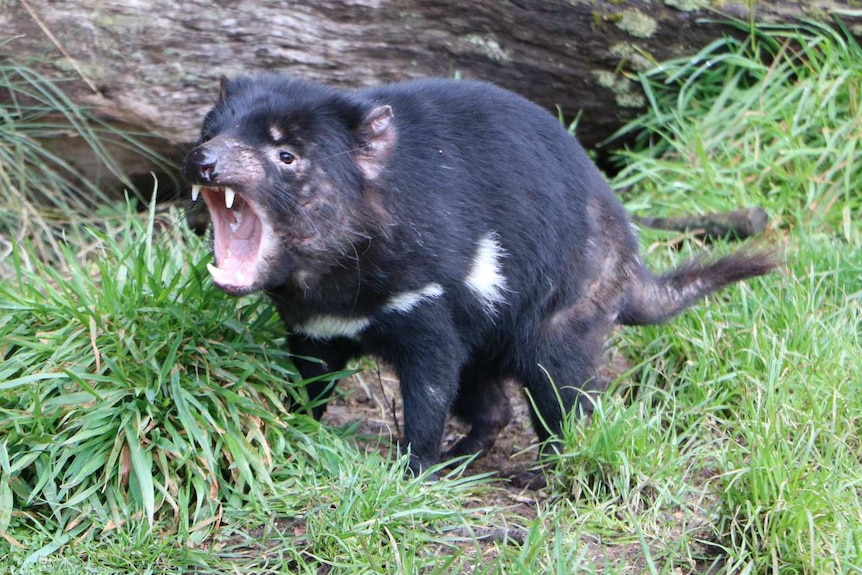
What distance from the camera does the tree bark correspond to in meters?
4.69

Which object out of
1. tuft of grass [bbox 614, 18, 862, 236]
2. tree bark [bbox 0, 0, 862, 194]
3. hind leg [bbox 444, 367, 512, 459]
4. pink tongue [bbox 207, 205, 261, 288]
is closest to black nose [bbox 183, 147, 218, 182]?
pink tongue [bbox 207, 205, 261, 288]

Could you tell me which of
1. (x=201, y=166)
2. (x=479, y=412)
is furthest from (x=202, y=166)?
(x=479, y=412)

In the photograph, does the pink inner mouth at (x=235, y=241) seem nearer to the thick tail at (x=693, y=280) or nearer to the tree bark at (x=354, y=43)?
the thick tail at (x=693, y=280)

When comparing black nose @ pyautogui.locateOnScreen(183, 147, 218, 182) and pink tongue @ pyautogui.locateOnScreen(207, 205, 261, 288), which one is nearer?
black nose @ pyautogui.locateOnScreen(183, 147, 218, 182)

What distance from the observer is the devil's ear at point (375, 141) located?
3.35 m

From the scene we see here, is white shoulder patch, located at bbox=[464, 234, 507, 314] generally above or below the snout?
below

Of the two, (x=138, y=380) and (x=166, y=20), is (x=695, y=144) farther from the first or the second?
(x=138, y=380)

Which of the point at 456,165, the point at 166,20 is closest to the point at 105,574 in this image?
the point at 456,165

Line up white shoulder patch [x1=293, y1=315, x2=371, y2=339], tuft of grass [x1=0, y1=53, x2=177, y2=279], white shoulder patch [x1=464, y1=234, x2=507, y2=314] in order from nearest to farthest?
white shoulder patch [x1=293, y1=315, x2=371, y2=339] → white shoulder patch [x1=464, y1=234, x2=507, y2=314] → tuft of grass [x1=0, y1=53, x2=177, y2=279]

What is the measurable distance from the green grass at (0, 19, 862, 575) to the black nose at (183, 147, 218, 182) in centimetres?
63

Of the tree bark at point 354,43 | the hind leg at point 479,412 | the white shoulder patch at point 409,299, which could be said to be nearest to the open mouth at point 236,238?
the white shoulder patch at point 409,299

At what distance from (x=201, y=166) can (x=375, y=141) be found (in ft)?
1.89

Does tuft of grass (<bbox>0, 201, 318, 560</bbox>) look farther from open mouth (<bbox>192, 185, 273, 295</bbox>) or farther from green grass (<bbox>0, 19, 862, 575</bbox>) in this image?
open mouth (<bbox>192, 185, 273, 295</bbox>)

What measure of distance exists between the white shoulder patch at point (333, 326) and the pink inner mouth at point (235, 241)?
331 mm
